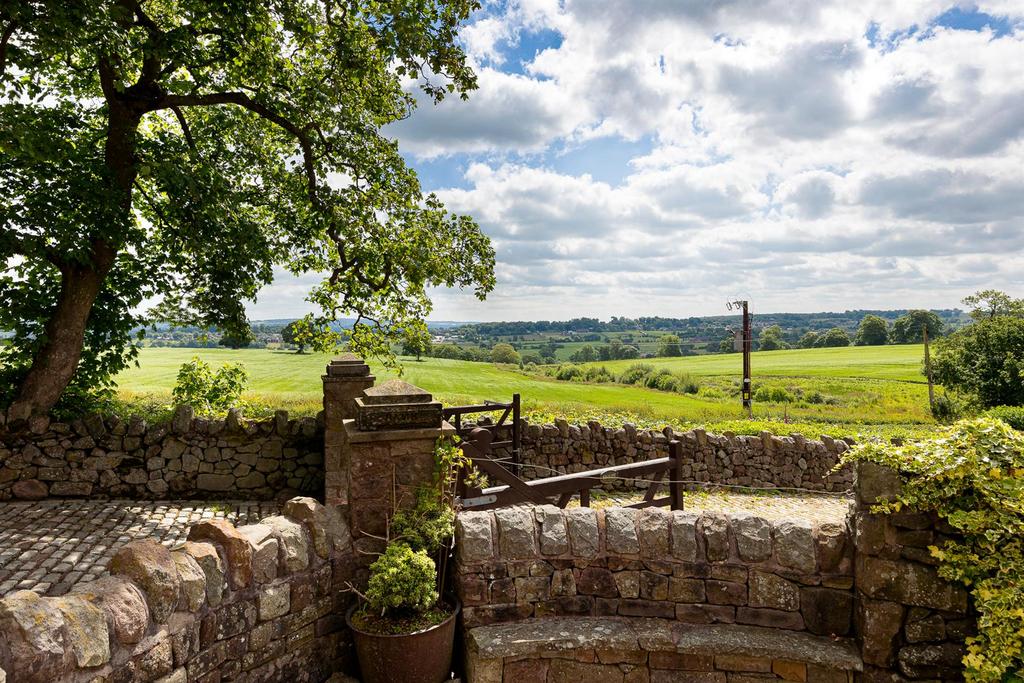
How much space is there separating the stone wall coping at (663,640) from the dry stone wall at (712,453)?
27.9 ft

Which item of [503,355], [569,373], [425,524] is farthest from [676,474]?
[503,355]

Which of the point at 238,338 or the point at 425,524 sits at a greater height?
the point at 238,338

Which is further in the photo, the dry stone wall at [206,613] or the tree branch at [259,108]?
the tree branch at [259,108]

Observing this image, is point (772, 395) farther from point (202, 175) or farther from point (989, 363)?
point (202, 175)

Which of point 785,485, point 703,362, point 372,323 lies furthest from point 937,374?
point 372,323

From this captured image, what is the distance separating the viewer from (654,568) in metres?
4.10

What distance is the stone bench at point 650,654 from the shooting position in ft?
12.4

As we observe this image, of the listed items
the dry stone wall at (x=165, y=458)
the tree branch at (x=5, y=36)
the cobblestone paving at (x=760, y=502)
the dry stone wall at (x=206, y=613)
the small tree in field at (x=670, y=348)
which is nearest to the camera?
the dry stone wall at (x=206, y=613)

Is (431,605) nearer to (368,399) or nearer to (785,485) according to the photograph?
(368,399)

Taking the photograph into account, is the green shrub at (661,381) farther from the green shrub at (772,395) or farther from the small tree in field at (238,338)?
the small tree in field at (238,338)

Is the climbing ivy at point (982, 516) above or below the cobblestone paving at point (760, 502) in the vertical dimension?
above

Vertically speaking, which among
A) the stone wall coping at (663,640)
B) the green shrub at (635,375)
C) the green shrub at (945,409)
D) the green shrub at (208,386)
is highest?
the green shrub at (208,386)

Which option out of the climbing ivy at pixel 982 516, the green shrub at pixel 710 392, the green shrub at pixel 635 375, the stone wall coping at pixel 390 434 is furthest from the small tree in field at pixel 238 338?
the green shrub at pixel 635 375

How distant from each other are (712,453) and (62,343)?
1258 centimetres
